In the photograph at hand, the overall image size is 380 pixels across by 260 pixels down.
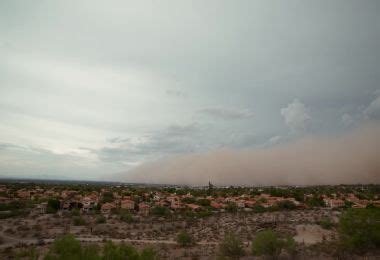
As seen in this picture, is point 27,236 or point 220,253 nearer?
point 220,253

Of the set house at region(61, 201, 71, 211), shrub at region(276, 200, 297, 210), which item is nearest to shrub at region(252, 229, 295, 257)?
shrub at region(276, 200, 297, 210)

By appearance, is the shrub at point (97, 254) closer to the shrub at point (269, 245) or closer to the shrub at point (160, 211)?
the shrub at point (269, 245)

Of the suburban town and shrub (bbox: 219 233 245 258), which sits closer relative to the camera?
shrub (bbox: 219 233 245 258)

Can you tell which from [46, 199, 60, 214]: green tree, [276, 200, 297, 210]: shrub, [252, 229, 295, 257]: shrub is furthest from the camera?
[276, 200, 297, 210]: shrub

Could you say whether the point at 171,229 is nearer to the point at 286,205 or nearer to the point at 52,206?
the point at 52,206

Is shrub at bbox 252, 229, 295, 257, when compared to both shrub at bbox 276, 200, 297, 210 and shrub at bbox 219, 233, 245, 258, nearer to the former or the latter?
shrub at bbox 219, 233, 245, 258

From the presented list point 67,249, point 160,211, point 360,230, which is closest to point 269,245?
point 360,230

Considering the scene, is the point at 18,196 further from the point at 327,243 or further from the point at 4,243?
the point at 327,243

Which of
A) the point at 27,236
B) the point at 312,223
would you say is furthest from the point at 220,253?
the point at 27,236
